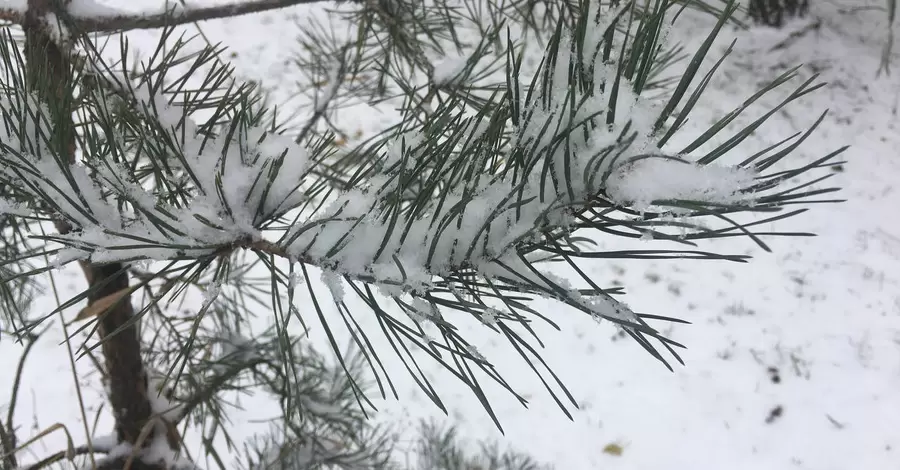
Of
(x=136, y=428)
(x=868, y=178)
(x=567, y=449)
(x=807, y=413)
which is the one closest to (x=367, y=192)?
(x=136, y=428)

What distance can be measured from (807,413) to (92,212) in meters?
1.69

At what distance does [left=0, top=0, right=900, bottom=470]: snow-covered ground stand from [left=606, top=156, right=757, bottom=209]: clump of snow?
4.43 feet

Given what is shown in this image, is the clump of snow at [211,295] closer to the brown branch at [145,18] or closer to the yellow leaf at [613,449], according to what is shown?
the brown branch at [145,18]

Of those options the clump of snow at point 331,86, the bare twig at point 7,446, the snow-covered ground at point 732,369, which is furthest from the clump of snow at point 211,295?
the snow-covered ground at point 732,369

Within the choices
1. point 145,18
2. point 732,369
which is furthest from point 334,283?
point 732,369

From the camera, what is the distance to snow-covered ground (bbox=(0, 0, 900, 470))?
1.41m

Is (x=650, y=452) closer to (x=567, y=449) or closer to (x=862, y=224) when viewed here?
(x=567, y=449)

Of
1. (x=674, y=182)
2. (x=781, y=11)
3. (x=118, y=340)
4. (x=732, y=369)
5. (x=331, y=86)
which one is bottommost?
(x=674, y=182)

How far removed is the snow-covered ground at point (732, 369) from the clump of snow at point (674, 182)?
1.35m

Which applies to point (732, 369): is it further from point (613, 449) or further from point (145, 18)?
point (145, 18)

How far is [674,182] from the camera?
21 cm

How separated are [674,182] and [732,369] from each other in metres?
1.59

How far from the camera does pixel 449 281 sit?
28 centimetres

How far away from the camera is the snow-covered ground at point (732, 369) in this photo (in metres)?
1.41
